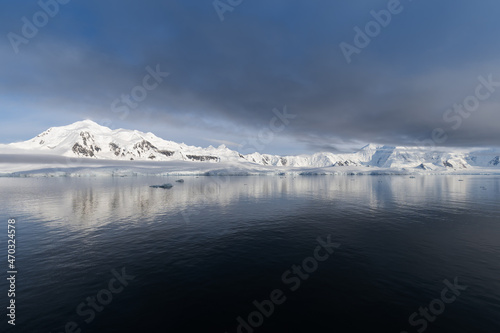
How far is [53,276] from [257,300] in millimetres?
20719

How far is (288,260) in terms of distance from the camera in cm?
2566

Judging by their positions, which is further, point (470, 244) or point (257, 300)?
point (470, 244)

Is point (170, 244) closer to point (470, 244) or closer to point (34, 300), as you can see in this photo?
point (34, 300)

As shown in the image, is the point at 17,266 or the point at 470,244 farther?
the point at 470,244

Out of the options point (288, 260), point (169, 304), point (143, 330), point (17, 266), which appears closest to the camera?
point (143, 330)

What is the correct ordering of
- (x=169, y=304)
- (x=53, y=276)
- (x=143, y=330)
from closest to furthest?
(x=143, y=330), (x=169, y=304), (x=53, y=276)

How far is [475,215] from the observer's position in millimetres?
50094

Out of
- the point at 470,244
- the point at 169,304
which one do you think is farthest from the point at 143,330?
the point at 470,244

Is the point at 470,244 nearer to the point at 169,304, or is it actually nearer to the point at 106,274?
the point at 169,304

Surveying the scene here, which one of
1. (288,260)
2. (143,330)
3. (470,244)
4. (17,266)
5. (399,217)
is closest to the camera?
(143,330)

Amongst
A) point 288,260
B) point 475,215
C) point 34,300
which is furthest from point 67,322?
point 475,215

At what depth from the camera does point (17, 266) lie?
23.7 meters

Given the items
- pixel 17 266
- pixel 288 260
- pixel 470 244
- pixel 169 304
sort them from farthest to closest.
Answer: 1. pixel 470 244
2. pixel 288 260
3. pixel 17 266
4. pixel 169 304

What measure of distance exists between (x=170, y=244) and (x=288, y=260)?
1704 centimetres
